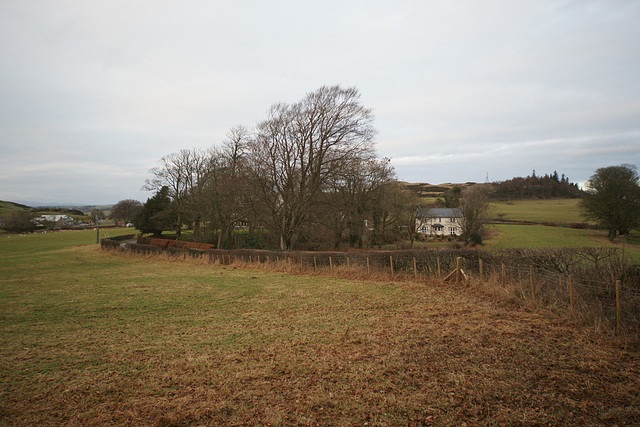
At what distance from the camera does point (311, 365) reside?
5.52 meters

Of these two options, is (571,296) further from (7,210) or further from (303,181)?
(7,210)

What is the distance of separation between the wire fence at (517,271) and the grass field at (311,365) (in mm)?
701

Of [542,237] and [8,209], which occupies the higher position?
[8,209]

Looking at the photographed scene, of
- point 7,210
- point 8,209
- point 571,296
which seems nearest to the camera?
point 571,296

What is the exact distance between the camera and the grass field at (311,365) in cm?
413

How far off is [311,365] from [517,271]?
954 cm

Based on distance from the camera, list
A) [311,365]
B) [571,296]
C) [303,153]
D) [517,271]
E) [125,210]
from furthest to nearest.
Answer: [125,210]
[303,153]
[517,271]
[571,296]
[311,365]

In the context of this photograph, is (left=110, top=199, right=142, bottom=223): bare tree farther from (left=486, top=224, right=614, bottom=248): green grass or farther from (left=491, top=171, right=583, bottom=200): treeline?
(left=491, top=171, right=583, bottom=200): treeline

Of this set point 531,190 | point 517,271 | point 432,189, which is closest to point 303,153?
point 517,271

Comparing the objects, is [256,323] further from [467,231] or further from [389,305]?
[467,231]

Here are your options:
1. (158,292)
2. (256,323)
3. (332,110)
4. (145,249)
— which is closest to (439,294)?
(256,323)

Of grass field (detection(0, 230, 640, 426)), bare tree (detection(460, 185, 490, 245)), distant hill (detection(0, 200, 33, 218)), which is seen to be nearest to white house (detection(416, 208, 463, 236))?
bare tree (detection(460, 185, 490, 245))

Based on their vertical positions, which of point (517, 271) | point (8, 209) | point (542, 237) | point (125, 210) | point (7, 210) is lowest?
point (542, 237)

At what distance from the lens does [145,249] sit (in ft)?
86.8
